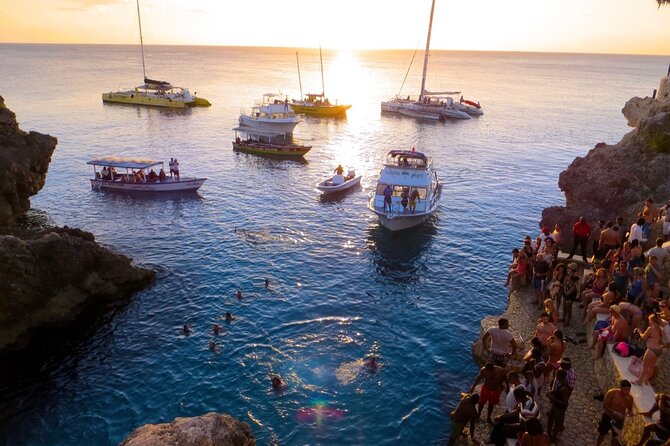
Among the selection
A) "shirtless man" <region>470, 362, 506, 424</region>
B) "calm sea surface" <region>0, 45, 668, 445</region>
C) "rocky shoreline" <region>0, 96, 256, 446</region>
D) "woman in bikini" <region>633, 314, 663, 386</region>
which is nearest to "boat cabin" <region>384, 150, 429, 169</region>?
"calm sea surface" <region>0, 45, 668, 445</region>

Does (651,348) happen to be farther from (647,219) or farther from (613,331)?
(647,219)

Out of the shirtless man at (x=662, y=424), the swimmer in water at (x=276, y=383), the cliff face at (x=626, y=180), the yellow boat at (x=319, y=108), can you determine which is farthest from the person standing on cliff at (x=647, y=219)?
the yellow boat at (x=319, y=108)

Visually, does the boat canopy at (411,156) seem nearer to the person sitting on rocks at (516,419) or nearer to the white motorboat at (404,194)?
the white motorboat at (404,194)


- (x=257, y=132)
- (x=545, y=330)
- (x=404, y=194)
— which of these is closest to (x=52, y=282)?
(x=545, y=330)

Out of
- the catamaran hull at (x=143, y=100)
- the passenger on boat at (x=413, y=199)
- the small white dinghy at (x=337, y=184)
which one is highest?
the catamaran hull at (x=143, y=100)

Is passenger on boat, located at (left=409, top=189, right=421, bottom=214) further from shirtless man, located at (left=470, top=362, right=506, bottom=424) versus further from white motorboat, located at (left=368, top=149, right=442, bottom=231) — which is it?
shirtless man, located at (left=470, top=362, right=506, bottom=424)

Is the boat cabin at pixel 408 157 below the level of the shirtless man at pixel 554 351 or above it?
above

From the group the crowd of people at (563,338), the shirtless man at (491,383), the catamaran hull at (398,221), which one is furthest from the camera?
the catamaran hull at (398,221)
